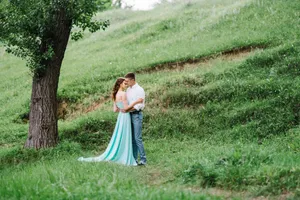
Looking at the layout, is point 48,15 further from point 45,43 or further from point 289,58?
point 289,58

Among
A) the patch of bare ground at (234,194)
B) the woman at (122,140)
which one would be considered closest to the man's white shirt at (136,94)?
the woman at (122,140)

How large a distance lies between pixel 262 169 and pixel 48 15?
8821 millimetres

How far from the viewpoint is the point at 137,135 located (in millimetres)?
12039

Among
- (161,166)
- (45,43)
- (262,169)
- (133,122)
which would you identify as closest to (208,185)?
(262,169)

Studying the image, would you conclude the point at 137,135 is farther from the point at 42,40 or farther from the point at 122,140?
the point at 42,40

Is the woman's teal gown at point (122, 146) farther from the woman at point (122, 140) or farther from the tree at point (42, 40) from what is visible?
the tree at point (42, 40)

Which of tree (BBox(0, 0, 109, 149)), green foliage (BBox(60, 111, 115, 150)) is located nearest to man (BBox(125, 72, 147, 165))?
tree (BBox(0, 0, 109, 149))

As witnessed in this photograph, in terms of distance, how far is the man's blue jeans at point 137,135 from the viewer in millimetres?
11852

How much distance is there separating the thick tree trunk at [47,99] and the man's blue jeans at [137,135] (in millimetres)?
3093

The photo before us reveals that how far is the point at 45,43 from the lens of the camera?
46.4 feet

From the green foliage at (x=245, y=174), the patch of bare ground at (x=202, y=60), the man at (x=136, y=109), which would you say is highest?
the patch of bare ground at (x=202, y=60)

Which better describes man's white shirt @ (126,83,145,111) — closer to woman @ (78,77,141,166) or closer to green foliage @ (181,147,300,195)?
woman @ (78,77,141,166)

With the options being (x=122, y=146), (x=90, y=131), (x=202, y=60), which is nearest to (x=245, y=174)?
(x=122, y=146)

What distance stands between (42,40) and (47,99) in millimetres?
1948
